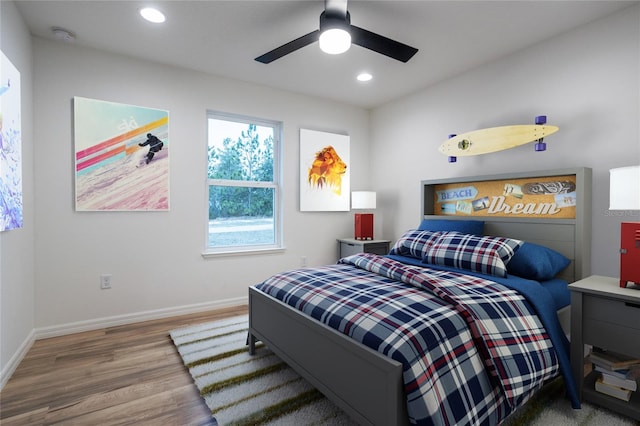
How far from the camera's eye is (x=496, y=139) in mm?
2963

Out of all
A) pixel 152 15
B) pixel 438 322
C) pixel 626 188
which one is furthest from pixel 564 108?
pixel 152 15

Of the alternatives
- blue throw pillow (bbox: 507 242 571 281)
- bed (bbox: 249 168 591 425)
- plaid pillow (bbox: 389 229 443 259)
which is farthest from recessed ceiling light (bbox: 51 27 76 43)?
blue throw pillow (bbox: 507 242 571 281)

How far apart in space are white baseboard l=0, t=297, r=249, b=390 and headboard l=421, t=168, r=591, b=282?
2521 mm

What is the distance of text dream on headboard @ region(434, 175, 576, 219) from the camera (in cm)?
258

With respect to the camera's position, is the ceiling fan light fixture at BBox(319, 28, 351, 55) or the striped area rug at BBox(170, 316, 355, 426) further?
the ceiling fan light fixture at BBox(319, 28, 351, 55)

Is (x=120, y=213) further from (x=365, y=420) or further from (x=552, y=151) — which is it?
(x=552, y=151)

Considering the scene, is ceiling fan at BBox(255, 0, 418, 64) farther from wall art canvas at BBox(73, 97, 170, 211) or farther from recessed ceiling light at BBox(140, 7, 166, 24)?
wall art canvas at BBox(73, 97, 170, 211)

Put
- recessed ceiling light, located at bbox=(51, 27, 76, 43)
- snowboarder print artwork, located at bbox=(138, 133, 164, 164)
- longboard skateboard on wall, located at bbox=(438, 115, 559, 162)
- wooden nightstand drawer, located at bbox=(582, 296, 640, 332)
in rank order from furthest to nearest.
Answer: snowboarder print artwork, located at bbox=(138, 133, 164, 164)
longboard skateboard on wall, located at bbox=(438, 115, 559, 162)
recessed ceiling light, located at bbox=(51, 27, 76, 43)
wooden nightstand drawer, located at bbox=(582, 296, 640, 332)

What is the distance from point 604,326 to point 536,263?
0.57 m

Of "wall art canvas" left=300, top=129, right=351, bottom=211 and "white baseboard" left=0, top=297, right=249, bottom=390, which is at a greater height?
"wall art canvas" left=300, top=129, right=351, bottom=211

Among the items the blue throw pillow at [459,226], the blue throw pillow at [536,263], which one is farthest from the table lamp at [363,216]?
the blue throw pillow at [536,263]

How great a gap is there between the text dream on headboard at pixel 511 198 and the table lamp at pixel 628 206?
803mm

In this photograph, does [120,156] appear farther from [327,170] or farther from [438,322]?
[438,322]

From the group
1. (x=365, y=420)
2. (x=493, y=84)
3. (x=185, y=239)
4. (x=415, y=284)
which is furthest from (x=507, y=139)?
(x=185, y=239)
